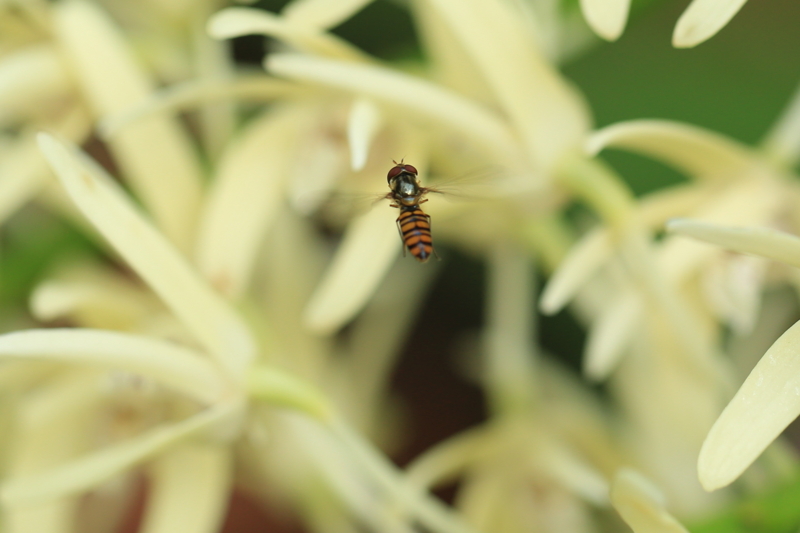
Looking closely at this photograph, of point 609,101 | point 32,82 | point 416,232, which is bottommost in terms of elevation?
point 416,232

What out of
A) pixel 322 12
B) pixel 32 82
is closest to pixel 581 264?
pixel 322 12

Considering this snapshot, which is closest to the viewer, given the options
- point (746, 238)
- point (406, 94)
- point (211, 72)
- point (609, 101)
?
point (746, 238)

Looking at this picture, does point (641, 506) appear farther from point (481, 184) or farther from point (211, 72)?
point (211, 72)

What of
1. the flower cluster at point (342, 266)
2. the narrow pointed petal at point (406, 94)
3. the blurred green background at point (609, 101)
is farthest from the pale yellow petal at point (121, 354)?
the blurred green background at point (609, 101)

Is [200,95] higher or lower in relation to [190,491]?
higher

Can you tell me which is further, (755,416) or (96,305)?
(96,305)

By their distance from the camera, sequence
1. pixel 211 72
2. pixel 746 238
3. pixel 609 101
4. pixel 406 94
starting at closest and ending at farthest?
1. pixel 746 238
2. pixel 406 94
3. pixel 211 72
4. pixel 609 101

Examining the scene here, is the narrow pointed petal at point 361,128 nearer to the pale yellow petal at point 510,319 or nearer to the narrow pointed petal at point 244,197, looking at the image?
the narrow pointed petal at point 244,197
